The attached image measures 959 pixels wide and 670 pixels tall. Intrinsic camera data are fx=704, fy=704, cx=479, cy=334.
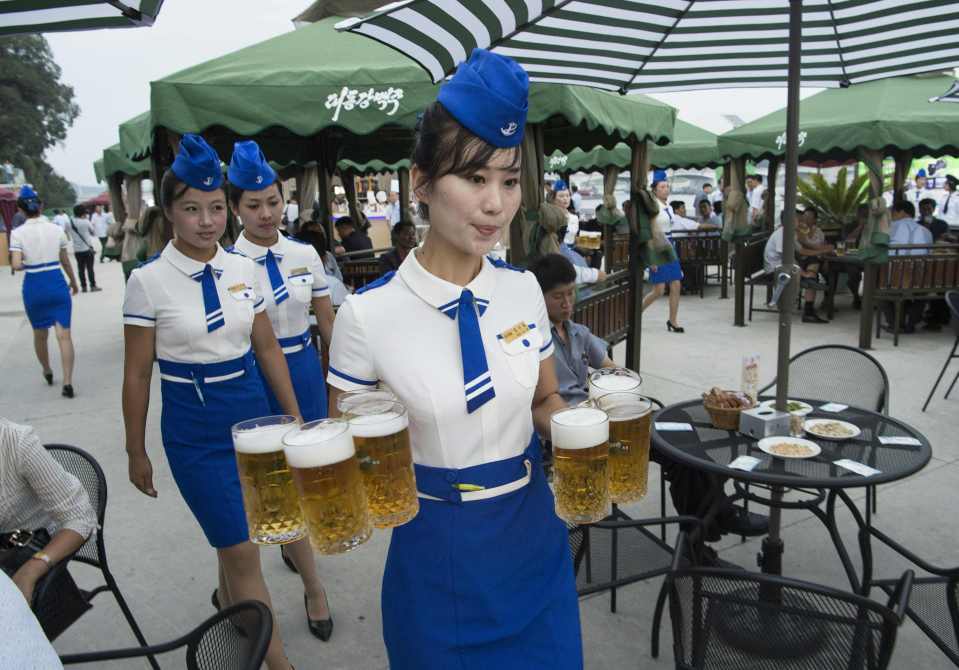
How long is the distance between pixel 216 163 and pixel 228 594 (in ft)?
5.67

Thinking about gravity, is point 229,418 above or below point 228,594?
above

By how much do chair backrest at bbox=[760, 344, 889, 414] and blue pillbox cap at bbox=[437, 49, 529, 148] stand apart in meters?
2.89

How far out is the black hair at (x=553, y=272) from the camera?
3.58m

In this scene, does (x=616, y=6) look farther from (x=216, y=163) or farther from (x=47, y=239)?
(x=47, y=239)

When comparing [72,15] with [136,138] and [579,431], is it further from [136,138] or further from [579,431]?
[136,138]

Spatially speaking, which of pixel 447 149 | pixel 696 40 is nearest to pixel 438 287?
pixel 447 149

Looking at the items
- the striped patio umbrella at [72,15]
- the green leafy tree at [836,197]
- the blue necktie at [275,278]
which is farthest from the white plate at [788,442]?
the green leafy tree at [836,197]

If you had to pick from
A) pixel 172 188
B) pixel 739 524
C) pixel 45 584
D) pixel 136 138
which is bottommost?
pixel 739 524

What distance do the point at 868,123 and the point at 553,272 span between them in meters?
6.33

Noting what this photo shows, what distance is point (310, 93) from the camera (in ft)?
16.0

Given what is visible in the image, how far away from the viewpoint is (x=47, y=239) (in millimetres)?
6953

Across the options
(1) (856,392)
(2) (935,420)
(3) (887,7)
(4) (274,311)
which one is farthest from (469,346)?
(2) (935,420)

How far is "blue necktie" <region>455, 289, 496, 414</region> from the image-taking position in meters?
1.39

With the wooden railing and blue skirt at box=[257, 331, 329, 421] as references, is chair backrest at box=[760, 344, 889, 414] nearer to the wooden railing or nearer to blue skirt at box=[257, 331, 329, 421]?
the wooden railing
